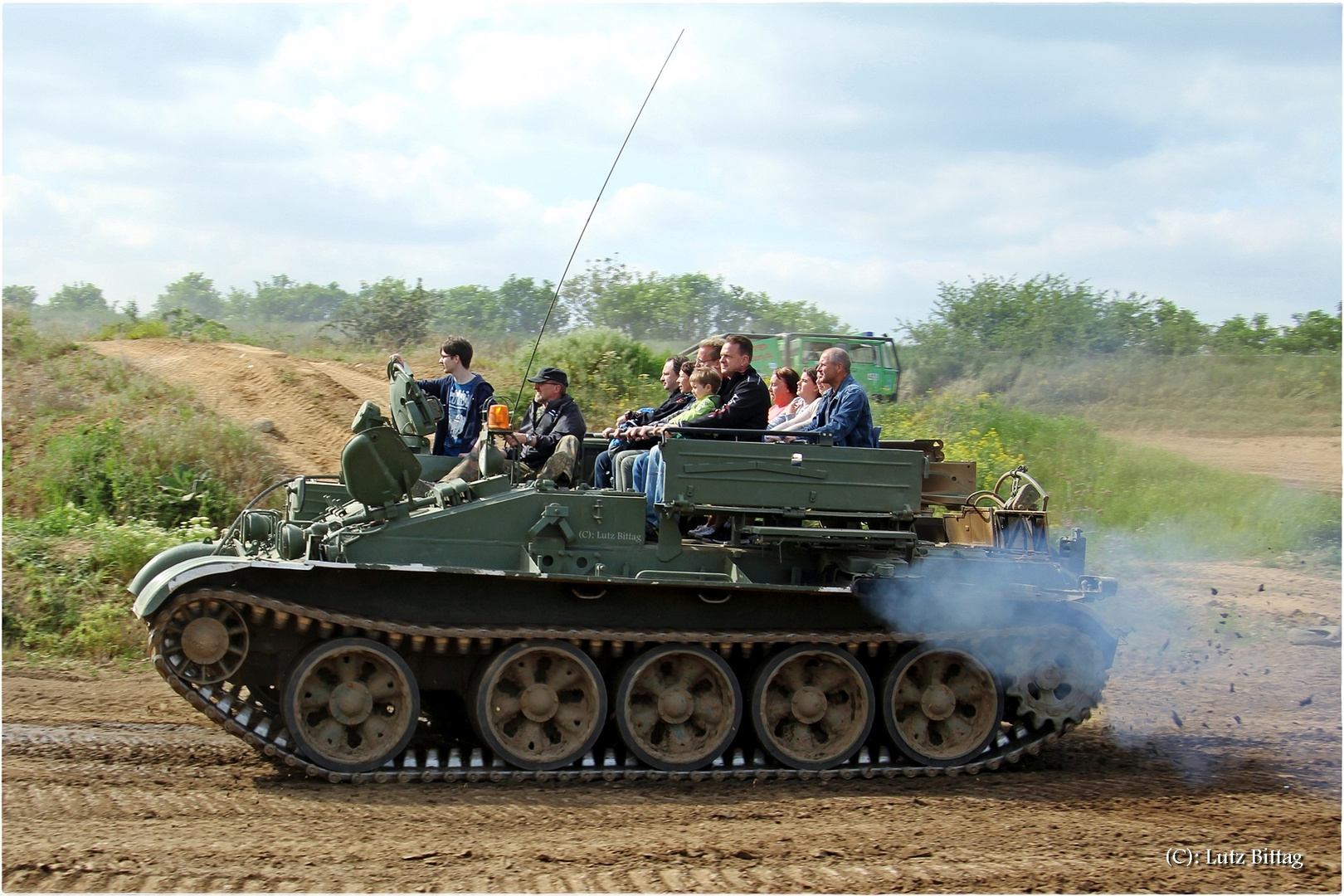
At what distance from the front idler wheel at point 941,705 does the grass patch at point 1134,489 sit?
625cm

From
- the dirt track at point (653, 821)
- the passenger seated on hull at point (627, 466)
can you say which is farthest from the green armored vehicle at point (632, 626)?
the passenger seated on hull at point (627, 466)

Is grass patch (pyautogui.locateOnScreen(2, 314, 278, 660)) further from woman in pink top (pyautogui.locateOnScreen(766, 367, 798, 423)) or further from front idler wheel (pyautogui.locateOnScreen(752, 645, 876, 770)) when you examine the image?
front idler wheel (pyautogui.locateOnScreen(752, 645, 876, 770))

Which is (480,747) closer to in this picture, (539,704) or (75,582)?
(539,704)

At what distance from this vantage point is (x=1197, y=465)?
61.6 feet

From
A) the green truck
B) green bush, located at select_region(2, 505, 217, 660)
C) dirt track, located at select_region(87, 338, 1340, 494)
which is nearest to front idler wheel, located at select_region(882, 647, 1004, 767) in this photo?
green bush, located at select_region(2, 505, 217, 660)

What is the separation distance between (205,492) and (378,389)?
17.9 feet

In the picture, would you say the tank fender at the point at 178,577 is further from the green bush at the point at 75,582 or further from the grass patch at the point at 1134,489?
the grass patch at the point at 1134,489

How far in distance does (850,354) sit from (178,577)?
1473 cm

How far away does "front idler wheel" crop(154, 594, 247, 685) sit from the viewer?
7453 mm

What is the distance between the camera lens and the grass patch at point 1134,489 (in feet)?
54.6

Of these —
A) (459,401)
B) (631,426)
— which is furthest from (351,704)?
(631,426)

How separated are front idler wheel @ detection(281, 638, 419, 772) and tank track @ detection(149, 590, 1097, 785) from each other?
90 millimetres

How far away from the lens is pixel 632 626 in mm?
8320

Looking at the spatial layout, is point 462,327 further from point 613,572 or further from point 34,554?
point 613,572
